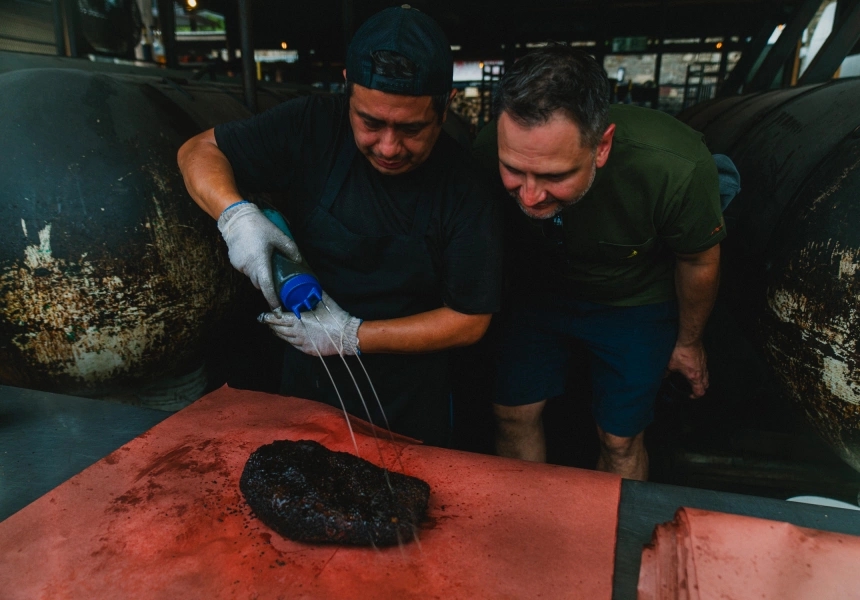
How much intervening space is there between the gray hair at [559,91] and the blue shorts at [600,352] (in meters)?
0.93

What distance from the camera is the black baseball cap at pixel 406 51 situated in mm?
1424

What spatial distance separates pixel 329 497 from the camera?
→ 3.74ft

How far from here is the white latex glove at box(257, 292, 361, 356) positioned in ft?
5.36

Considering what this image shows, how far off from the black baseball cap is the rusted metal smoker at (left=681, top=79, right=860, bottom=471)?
1.29 metres

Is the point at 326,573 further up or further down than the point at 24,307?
further down

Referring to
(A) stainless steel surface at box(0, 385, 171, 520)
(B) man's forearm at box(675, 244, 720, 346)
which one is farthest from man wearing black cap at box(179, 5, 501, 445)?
(B) man's forearm at box(675, 244, 720, 346)

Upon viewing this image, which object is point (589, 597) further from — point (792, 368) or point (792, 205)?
point (792, 205)

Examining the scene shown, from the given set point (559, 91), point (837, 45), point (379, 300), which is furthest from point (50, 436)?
point (837, 45)

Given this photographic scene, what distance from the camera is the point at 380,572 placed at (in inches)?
40.5

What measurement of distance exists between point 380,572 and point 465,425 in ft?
8.50

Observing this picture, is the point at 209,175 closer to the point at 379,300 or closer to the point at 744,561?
the point at 379,300

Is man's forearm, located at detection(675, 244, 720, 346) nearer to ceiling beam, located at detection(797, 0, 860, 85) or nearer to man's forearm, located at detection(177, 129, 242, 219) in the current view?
man's forearm, located at detection(177, 129, 242, 219)

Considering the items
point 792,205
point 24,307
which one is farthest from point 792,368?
point 24,307

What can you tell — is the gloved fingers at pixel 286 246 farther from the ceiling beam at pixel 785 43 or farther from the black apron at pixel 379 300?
the ceiling beam at pixel 785 43
